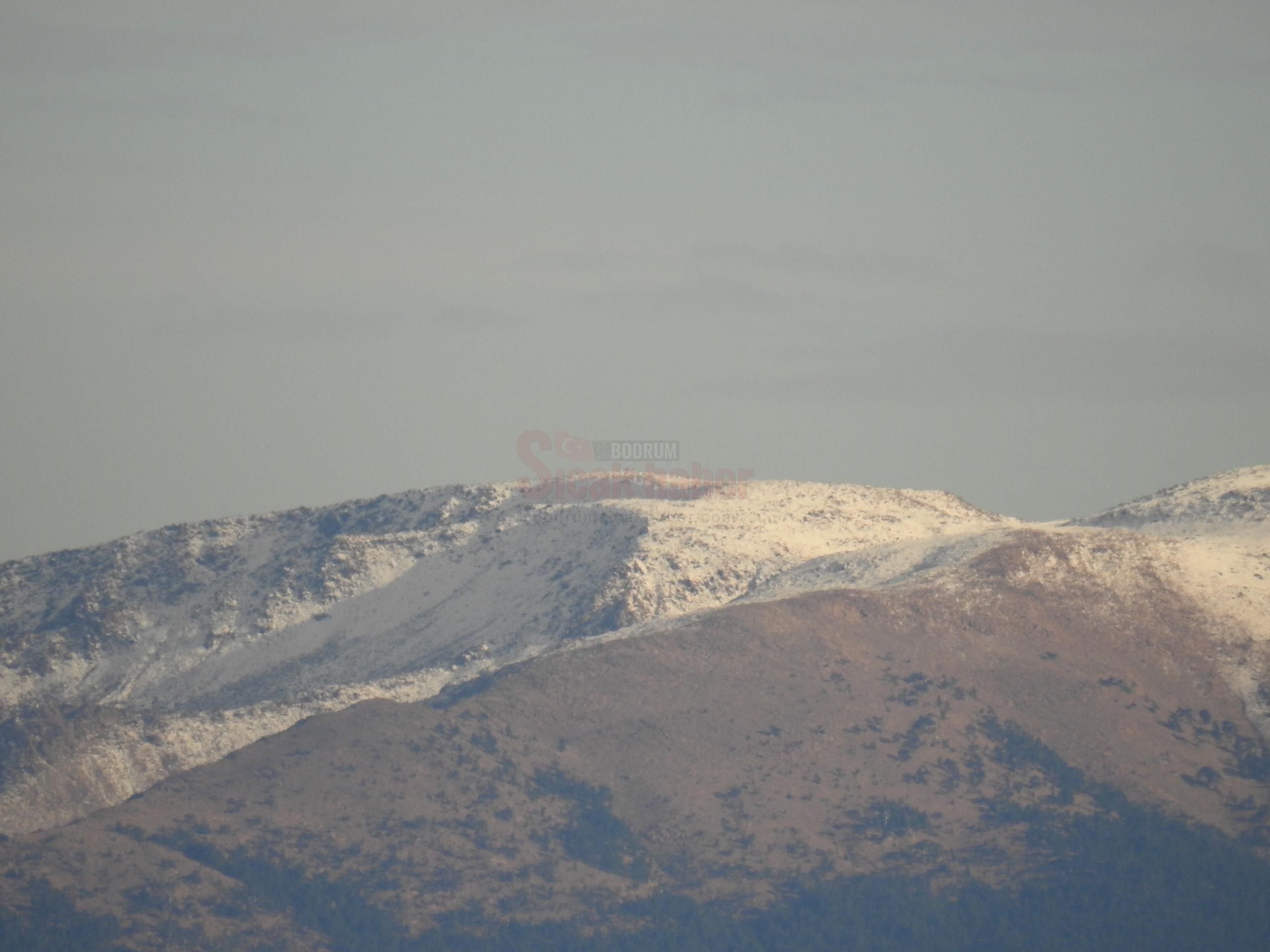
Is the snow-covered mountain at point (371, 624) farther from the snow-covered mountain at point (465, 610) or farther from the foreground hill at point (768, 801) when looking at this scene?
the foreground hill at point (768, 801)

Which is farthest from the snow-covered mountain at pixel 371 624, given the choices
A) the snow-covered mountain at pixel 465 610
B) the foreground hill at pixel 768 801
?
the foreground hill at pixel 768 801

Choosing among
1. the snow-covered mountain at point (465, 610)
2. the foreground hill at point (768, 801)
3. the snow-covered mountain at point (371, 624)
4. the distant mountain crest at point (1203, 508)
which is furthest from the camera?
the distant mountain crest at point (1203, 508)

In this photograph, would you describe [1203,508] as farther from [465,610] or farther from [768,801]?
[465,610]

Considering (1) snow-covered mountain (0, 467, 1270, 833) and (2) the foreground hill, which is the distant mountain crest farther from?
(2) the foreground hill

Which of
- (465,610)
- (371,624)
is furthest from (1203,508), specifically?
(371,624)

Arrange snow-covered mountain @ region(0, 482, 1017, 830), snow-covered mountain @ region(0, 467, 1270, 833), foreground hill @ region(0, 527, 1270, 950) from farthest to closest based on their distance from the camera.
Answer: snow-covered mountain @ region(0, 482, 1017, 830)
snow-covered mountain @ region(0, 467, 1270, 833)
foreground hill @ region(0, 527, 1270, 950)

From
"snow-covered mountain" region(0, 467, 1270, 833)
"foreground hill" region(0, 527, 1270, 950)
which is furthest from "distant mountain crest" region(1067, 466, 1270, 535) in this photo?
"foreground hill" region(0, 527, 1270, 950)
